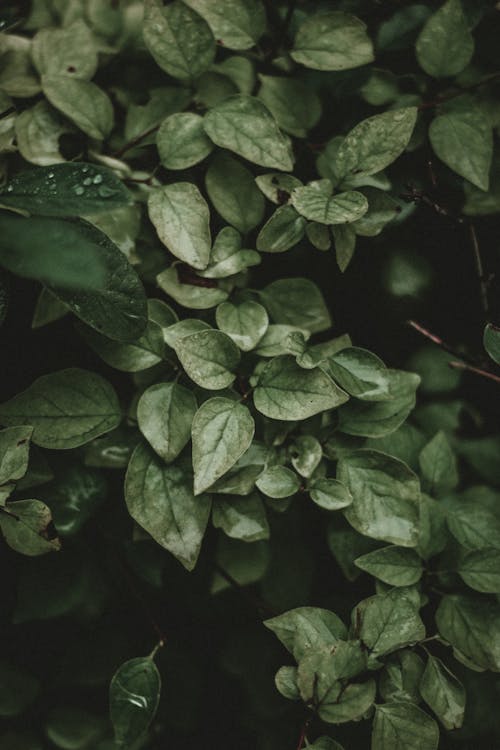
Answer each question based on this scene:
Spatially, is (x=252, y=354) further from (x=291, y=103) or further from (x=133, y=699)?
(x=133, y=699)

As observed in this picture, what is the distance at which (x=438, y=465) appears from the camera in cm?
113

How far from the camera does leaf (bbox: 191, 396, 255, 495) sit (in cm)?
89

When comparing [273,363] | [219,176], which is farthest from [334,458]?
[219,176]

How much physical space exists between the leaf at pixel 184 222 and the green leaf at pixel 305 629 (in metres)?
0.62

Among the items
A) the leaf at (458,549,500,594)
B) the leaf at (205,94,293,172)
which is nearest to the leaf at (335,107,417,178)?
the leaf at (205,94,293,172)

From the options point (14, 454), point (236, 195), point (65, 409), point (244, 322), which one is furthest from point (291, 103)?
point (14, 454)

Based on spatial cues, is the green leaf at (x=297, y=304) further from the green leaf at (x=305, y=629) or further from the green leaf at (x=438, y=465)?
the green leaf at (x=305, y=629)

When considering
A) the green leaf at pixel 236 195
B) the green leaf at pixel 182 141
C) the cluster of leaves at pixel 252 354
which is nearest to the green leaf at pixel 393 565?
the cluster of leaves at pixel 252 354

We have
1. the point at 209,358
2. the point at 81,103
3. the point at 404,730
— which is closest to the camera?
the point at 404,730

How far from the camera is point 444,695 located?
0.94 meters

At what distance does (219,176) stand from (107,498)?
0.68m

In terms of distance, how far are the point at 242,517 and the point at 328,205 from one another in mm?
572

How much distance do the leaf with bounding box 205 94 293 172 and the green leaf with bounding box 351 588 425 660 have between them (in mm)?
775

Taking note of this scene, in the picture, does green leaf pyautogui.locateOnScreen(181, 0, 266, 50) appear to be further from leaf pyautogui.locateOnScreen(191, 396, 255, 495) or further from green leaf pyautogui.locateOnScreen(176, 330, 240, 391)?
leaf pyautogui.locateOnScreen(191, 396, 255, 495)
